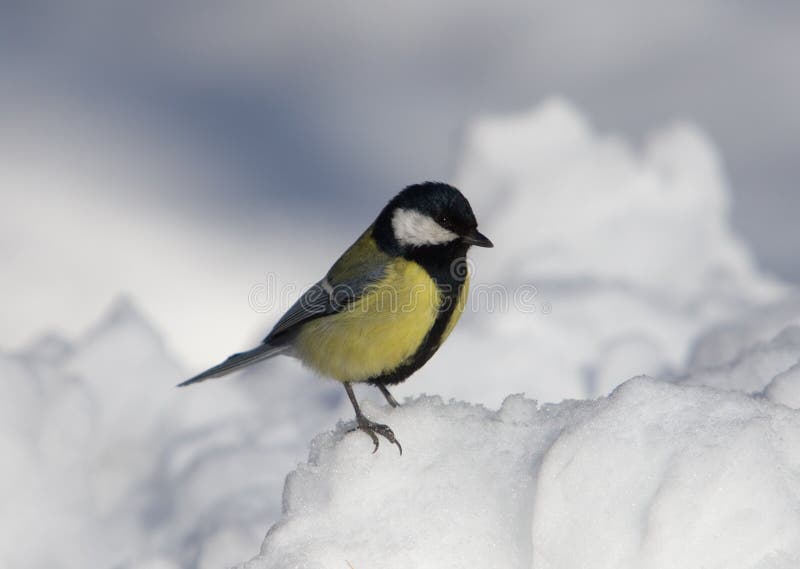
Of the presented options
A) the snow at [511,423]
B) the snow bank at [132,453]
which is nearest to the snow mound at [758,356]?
the snow at [511,423]

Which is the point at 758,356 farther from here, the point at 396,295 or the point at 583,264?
the point at 583,264

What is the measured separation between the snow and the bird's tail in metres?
0.43

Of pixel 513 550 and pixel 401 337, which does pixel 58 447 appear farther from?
pixel 513 550

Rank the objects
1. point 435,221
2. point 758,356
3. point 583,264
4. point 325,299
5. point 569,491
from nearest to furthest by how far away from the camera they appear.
Result: point 569,491 → point 758,356 → point 435,221 → point 325,299 → point 583,264

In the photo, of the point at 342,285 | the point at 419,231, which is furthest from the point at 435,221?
the point at 342,285

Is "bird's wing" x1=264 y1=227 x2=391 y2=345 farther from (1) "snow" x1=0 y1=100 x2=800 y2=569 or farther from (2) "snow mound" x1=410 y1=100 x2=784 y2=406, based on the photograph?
(2) "snow mound" x1=410 y1=100 x2=784 y2=406

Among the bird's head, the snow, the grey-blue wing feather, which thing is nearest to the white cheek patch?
the bird's head

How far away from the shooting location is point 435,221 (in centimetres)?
298

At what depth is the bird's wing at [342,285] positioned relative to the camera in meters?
2.99

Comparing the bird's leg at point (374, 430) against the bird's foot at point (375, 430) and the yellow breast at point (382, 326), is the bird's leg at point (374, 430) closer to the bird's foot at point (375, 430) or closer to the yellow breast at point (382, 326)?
the bird's foot at point (375, 430)

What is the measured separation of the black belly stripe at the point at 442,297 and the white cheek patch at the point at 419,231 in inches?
1.5

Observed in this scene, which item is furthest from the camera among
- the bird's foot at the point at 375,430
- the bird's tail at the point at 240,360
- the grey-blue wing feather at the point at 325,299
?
the bird's tail at the point at 240,360

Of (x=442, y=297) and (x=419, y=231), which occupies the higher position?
(x=419, y=231)

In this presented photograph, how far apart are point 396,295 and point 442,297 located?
15cm
